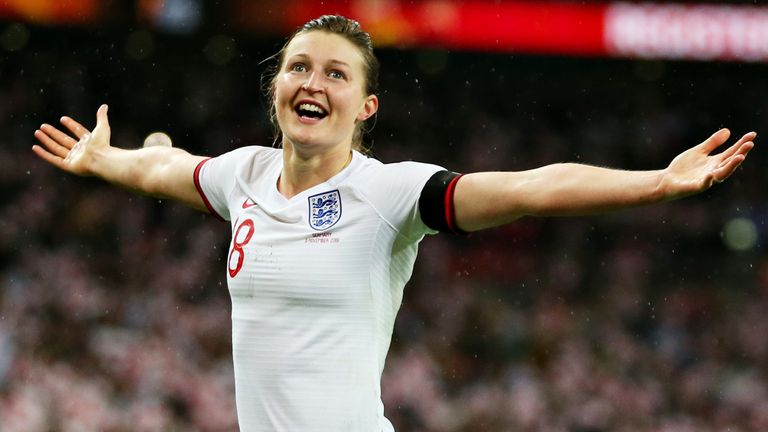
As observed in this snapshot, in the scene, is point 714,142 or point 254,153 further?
point 254,153

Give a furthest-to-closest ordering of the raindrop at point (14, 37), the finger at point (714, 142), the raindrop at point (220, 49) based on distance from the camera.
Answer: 1. the raindrop at point (220, 49)
2. the raindrop at point (14, 37)
3. the finger at point (714, 142)

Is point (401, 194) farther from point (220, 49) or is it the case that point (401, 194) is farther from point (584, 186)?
point (220, 49)

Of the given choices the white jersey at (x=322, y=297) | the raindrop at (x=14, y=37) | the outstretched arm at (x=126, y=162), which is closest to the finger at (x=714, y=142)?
the white jersey at (x=322, y=297)

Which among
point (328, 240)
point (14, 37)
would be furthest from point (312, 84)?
point (14, 37)

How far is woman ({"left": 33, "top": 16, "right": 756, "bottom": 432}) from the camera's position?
346 centimetres

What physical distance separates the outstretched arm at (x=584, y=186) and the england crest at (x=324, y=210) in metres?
0.42

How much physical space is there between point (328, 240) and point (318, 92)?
1.57ft

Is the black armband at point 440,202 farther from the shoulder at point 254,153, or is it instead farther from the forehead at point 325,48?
the shoulder at point 254,153

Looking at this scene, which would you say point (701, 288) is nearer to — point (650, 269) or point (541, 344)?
point (650, 269)

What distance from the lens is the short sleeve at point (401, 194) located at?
3.47 meters

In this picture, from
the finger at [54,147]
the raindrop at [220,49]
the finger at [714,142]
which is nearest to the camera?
the finger at [714,142]

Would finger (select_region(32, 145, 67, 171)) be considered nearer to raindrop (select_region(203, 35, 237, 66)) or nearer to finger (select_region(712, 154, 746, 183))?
finger (select_region(712, 154, 746, 183))

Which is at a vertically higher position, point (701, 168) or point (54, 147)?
point (54, 147)

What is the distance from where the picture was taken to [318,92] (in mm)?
3588
